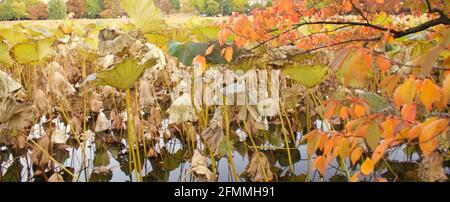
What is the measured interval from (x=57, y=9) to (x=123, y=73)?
6.90 m

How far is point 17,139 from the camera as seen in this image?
3402 mm

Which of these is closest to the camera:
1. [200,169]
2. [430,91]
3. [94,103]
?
[430,91]

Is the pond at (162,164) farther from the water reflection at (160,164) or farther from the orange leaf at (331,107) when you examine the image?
the orange leaf at (331,107)

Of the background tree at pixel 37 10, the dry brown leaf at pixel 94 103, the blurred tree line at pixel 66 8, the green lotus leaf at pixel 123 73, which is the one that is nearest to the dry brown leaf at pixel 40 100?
the dry brown leaf at pixel 94 103

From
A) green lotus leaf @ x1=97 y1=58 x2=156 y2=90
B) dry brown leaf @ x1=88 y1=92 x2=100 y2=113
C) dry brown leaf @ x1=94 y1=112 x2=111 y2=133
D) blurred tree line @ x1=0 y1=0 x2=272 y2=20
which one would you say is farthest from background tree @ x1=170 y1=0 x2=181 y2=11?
green lotus leaf @ x1=97 y1=58 x2=156 y2=90

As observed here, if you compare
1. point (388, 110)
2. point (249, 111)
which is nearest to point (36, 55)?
point (249, 111)

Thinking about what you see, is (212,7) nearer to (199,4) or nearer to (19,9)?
(199,4)

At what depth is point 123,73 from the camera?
2.16 metres

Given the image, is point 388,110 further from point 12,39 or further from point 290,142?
point 12,39

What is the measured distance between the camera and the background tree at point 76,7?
8.03 m

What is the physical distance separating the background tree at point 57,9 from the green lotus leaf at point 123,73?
21.5 feet

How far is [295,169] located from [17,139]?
2.23 meters

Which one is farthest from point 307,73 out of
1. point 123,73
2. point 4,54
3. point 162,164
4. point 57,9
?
point 57,9

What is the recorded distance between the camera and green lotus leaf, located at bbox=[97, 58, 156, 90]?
2.11 meters
